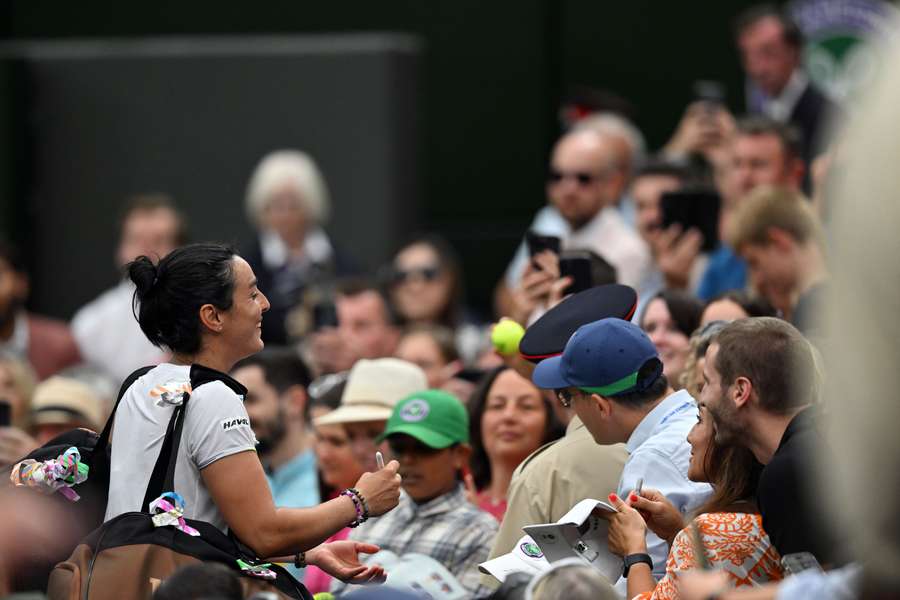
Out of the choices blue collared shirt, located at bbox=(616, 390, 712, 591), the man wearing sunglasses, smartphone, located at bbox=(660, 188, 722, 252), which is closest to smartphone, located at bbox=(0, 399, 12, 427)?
the man wearing sunglasses

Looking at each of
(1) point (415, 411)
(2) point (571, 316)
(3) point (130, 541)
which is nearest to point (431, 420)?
(1) point (415, 411)

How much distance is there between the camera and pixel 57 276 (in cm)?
1056

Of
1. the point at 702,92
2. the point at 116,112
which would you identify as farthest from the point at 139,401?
the point at 116,112

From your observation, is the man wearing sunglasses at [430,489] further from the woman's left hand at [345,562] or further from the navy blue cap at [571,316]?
the woman's left hand at [345,562]

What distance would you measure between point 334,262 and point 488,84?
244 centimetres

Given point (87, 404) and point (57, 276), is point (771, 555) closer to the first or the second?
point (87, 404)

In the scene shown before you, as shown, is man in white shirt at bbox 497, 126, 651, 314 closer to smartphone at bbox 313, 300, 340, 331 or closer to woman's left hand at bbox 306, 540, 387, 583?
smartphone at bbox 313, 300, 340, 331

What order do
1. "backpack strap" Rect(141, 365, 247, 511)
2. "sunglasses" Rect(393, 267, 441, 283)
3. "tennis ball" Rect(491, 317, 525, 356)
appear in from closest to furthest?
"backpack strap" Rect(141, 365, 247, 511)
"tennis ball" Rect(491, 317, 525, 356)
"sunglasses" Rect(393, 267, 441, 283)

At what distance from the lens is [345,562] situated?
3.99m

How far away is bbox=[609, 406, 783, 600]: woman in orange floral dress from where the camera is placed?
3564 mm

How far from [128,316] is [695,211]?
3380 mm

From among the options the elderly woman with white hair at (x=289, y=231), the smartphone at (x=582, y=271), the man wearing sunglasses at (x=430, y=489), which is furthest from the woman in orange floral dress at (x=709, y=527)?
the elderly woman with white hair at (x=289, y=231)

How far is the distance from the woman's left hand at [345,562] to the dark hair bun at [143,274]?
2.65 ft

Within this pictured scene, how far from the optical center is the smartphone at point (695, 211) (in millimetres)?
7102
